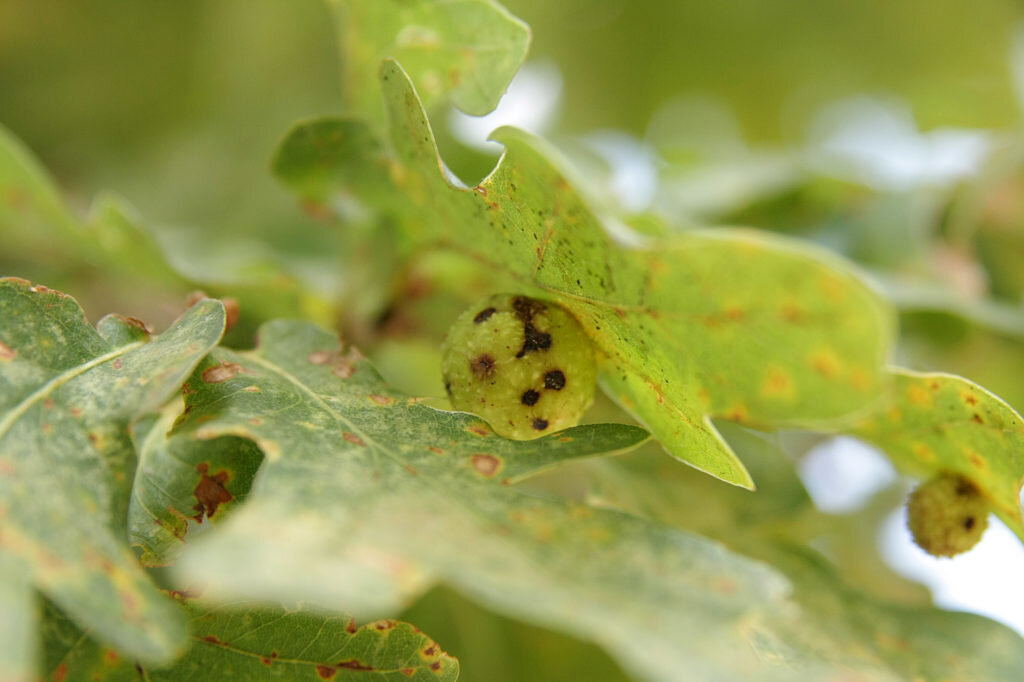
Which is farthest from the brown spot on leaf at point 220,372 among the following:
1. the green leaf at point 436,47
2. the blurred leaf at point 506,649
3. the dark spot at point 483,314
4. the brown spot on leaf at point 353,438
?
the blurred leaf at point 506,649

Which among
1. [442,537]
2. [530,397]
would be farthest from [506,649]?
[442,537]

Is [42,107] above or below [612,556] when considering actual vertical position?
below

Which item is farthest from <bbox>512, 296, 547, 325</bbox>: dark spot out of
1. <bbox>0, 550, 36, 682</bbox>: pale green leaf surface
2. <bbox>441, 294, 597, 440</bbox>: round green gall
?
<bbox>0, 550, 36, 682</bbox>: pale green leaf surface

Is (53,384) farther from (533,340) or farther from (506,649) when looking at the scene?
(506,649)

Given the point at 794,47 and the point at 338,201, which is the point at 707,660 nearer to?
the point at 338,201

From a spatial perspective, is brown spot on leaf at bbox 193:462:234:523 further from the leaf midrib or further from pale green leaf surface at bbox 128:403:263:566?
the leaf midrib

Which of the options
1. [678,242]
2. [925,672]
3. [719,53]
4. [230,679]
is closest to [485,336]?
[678,242]

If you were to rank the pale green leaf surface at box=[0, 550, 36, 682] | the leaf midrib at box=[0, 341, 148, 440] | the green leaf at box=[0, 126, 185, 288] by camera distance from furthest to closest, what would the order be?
the green leaf at box=[0, 126, 185, 288] < the leaf midrib at box=[0, 341, 148, 440] < the pale green leaf surface at box=[0, 550, 36, 682]
